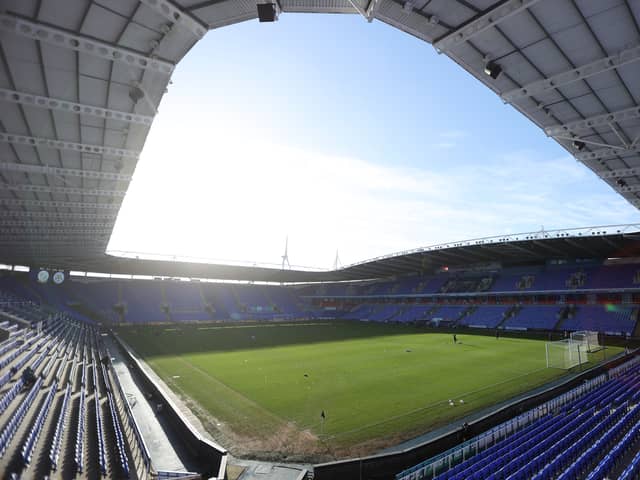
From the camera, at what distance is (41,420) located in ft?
45.0

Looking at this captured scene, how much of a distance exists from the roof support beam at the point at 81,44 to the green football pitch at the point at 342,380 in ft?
43.8

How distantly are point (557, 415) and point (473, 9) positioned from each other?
15711 millimetres

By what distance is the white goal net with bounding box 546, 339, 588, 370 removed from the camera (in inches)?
1053

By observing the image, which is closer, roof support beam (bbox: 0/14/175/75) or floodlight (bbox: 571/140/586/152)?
roof support beam (bbox: 0/14/175/75)

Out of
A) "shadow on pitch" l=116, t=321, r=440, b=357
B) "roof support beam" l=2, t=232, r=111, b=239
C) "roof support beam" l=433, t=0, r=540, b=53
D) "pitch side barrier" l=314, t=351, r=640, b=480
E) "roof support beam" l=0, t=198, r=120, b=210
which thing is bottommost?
"shadow on pitch" l=116, t=321, r=440, b=357

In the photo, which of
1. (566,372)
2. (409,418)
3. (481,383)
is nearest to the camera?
(409,418)

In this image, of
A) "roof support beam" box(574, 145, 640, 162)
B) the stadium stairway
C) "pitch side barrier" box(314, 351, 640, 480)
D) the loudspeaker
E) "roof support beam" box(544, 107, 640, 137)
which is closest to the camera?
the loudspeaker

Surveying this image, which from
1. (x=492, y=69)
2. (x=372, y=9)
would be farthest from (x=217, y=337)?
(x=372, y=9)

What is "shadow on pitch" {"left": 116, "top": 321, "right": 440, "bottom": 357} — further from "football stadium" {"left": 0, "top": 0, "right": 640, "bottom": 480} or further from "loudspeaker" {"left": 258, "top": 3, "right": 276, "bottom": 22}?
"loudspeaker" {"left": 258, "top": 3, "right": 276, "bottom": 22}

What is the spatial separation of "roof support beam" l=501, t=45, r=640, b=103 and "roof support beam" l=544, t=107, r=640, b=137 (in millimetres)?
2744

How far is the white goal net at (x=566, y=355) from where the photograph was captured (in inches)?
1053

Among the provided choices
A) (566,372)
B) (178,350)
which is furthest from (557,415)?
(178,350)

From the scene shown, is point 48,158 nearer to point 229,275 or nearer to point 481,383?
point 481,383

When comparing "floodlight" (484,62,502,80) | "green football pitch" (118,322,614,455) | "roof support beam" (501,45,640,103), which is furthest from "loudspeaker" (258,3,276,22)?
"green football pitch" (118,322,614,455)
